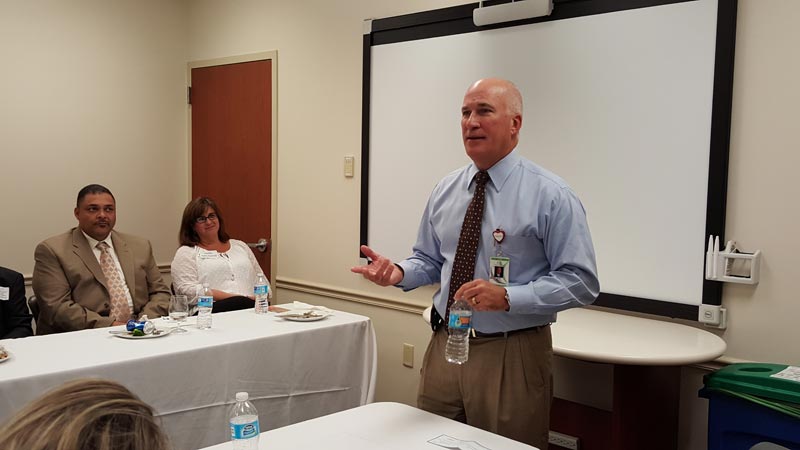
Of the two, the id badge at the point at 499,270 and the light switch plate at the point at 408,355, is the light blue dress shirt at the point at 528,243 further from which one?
the light switch plate at the point at 408,355

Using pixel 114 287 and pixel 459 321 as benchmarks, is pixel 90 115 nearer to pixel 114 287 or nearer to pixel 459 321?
pixel 114 287

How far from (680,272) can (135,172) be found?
4.09 metres

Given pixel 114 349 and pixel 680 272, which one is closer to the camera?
pixel 114 349

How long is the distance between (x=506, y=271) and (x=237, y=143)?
3.49m

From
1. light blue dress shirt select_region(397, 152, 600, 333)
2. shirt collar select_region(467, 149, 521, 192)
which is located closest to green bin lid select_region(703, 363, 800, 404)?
light blue dress shirt select_region(397, 152, 600, 333)

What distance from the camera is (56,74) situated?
15.0 feet

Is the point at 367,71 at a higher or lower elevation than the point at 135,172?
higher

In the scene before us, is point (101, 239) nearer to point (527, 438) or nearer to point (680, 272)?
point (527, 438)

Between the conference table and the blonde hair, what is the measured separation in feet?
4.81

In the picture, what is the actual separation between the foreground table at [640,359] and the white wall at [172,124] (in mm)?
333

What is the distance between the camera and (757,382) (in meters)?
2.26

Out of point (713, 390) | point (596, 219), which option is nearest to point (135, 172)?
point (596, 219)

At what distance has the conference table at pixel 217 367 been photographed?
234cm

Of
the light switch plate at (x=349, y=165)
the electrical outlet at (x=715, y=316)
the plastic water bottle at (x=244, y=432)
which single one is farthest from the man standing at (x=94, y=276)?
the electrical outlet at (x=715, y=316)
